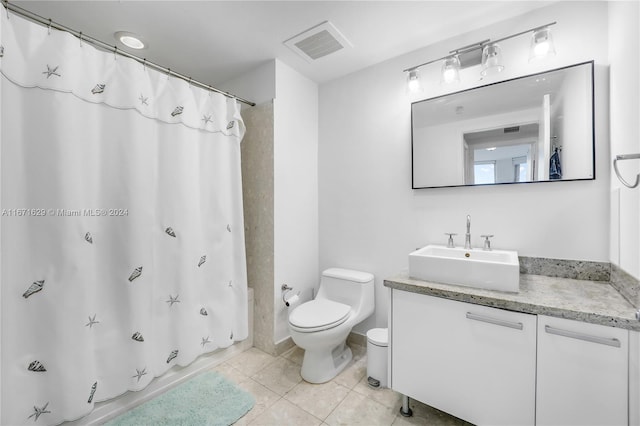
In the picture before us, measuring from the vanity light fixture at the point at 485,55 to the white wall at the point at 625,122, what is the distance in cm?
25

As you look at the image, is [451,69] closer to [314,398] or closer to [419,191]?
[419,191]

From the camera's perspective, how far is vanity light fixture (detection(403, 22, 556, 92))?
55.8 inches

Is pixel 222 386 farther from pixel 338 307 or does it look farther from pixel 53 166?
pixel 53 166

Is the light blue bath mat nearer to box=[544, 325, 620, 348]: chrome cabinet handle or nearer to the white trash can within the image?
the white trash can

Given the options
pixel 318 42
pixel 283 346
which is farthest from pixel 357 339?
pixel 318 42

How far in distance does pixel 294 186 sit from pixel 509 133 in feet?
4.98

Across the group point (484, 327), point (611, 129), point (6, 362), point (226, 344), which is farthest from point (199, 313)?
point (611, 129)

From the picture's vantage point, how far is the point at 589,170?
1.40 meters

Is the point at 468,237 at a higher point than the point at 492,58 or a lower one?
lower

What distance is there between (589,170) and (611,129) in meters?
0.21

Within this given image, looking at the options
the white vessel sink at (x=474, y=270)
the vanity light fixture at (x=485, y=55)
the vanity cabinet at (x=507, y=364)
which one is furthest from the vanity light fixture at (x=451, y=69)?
the vanity cabinet at (x=507, y=364)

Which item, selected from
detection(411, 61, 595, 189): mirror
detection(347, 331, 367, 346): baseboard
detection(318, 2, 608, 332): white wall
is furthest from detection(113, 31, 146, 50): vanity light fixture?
detection(347, 331, 367, 346): baseboard

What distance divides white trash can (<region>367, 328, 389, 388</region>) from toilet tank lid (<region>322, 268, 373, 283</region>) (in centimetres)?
42

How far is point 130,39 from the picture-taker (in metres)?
1.82
